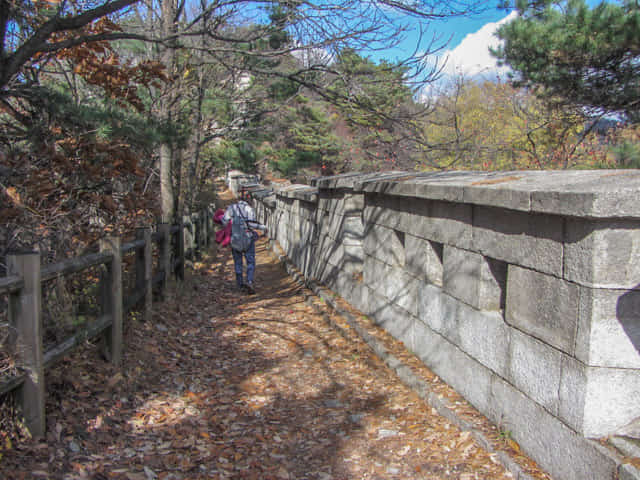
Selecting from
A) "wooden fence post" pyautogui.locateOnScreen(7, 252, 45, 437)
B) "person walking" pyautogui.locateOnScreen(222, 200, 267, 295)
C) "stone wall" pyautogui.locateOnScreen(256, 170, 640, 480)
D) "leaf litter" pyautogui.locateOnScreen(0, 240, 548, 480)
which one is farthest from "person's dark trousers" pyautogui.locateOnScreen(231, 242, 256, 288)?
"wooden fence post" pyautogui.locateOnScreen(7, 252, 45, 437)

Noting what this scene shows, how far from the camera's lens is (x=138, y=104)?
643 centimetres

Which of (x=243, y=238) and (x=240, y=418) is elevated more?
(x=243, y=238)

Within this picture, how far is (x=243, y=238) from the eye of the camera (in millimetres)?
9312

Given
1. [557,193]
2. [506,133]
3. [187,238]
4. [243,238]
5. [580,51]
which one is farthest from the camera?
[506,133]

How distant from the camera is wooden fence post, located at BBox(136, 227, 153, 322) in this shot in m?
6.11

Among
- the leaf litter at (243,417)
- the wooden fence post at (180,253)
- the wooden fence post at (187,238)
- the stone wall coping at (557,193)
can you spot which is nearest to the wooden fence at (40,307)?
the leaf litter at (243,417)

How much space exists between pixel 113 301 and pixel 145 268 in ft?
5.13

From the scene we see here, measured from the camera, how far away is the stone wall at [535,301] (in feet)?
8.41

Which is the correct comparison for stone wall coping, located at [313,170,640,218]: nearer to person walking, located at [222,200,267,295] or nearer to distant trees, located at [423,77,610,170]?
distant trees, located at [423,77,610,170]

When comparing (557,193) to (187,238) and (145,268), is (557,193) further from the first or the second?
(187,238)

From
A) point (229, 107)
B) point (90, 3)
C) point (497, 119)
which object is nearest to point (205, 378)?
point (90, 3)

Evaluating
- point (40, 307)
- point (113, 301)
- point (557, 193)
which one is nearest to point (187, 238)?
point (113, 301)

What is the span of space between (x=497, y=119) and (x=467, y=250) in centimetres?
1957

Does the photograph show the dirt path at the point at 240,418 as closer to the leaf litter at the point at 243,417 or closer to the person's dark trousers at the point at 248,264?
the leaf litter at the point at 243,417
